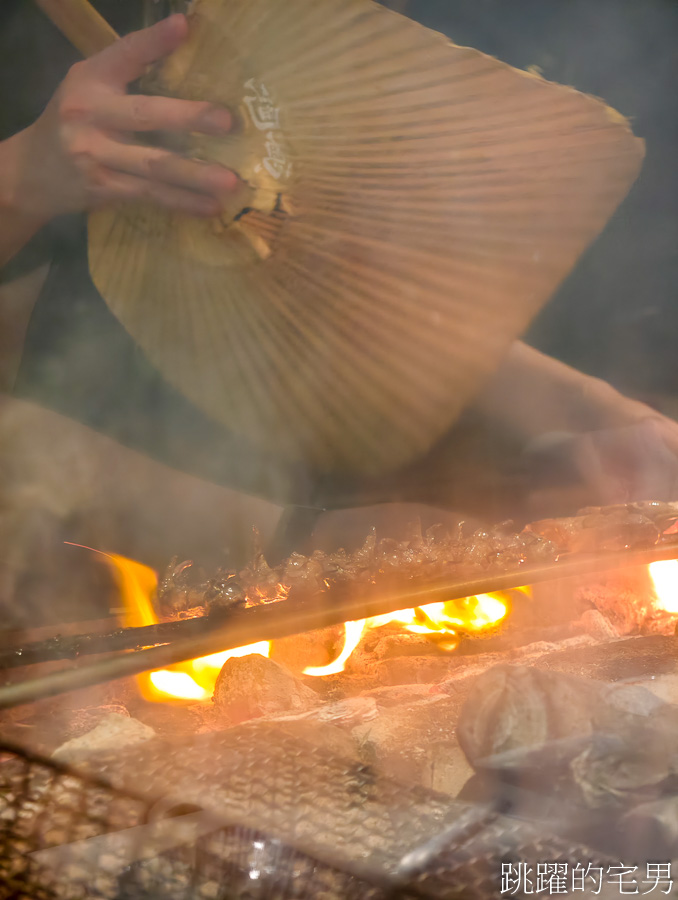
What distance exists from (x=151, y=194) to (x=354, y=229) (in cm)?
33

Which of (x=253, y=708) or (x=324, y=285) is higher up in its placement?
(x=324, y=285)

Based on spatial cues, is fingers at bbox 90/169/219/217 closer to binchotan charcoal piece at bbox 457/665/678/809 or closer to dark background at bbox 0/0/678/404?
dark background at bbox 0/0/678/404

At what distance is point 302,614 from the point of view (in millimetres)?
845

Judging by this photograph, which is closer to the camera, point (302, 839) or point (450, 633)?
point (302, 839)

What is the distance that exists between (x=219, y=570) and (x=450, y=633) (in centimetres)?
43

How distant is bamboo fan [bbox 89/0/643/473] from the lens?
0.90m

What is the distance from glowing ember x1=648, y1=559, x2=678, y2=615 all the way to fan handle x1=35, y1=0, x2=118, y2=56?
131cm

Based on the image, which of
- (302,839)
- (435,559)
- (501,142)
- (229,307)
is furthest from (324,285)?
(302,839)

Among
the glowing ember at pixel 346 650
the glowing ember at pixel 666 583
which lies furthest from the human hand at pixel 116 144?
the glowing ember at pixel 666 583

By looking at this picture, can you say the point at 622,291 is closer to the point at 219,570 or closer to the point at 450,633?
the point at 450,633

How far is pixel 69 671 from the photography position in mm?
726

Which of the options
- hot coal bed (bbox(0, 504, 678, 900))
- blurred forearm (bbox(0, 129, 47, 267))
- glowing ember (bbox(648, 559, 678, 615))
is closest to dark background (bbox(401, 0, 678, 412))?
glowing ember (bbox(648, 559, 678, 615))

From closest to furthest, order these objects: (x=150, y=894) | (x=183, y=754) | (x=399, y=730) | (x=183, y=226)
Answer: (x=150, y=894) → (x=183, y=754) → (x=399, y=730) → (x=183, y=226)

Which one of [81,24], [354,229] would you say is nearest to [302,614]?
[354,229]
